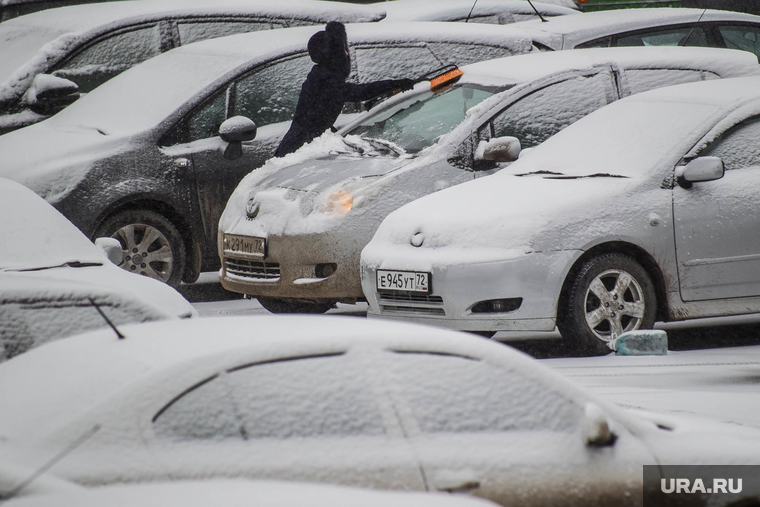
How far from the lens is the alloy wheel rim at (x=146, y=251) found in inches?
390

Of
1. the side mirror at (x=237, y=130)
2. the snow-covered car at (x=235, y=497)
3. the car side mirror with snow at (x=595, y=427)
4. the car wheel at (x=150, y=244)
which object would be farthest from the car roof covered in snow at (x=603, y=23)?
the snow-covered car at (x=235, y=497)

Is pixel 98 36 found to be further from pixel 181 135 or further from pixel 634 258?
pixel 634 258

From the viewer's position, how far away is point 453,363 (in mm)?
3625

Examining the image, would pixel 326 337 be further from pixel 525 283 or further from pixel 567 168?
pixel 567 168

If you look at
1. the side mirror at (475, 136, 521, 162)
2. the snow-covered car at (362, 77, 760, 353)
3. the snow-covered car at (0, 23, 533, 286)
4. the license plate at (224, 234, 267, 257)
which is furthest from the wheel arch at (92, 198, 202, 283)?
the side mirror at (475, 136, 521, 162)

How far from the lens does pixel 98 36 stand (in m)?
12.3

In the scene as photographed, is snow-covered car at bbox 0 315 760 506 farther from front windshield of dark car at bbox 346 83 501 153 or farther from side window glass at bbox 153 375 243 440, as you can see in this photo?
front windshield of dark car at bbox 346 83 501 153

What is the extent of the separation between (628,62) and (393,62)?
7.81 feet

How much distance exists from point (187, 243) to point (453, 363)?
684 centimetres

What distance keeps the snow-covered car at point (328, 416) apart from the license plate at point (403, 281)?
3.51 meters

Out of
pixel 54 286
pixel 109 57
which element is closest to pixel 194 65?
pixel 109 57

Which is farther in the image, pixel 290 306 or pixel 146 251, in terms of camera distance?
pixel 146 251

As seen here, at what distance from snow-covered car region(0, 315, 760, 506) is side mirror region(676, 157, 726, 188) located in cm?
376

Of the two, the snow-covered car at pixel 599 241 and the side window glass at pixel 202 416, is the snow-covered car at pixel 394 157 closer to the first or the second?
the snow-covered car at pixel 599 241
